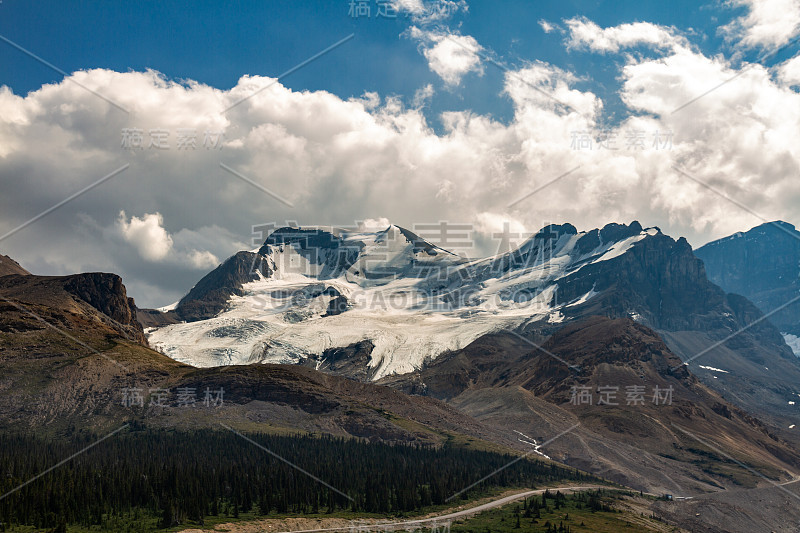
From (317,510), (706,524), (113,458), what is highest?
(113,458)

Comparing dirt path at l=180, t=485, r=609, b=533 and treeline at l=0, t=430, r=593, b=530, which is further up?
treeline at l=0, t=430, r=593, b=530

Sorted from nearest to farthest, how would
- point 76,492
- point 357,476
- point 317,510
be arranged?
point 76,492, point 317,510, point 357,476

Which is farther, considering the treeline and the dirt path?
the dirt path

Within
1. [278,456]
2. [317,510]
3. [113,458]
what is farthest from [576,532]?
[113,458]

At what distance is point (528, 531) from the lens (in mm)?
144625

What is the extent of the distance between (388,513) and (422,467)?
146ft

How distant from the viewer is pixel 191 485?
148 meters

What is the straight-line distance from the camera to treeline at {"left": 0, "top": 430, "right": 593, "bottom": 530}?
5231 inches

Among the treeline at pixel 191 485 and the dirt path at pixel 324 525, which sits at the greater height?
the treeline at pixel 191 485

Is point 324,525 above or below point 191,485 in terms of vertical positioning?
below

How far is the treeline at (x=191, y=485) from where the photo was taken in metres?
133

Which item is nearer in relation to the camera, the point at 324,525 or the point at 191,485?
the point at 324,525

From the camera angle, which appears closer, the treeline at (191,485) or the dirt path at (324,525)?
the treeline at (191,485)

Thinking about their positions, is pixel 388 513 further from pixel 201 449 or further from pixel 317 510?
pixel 201 449
